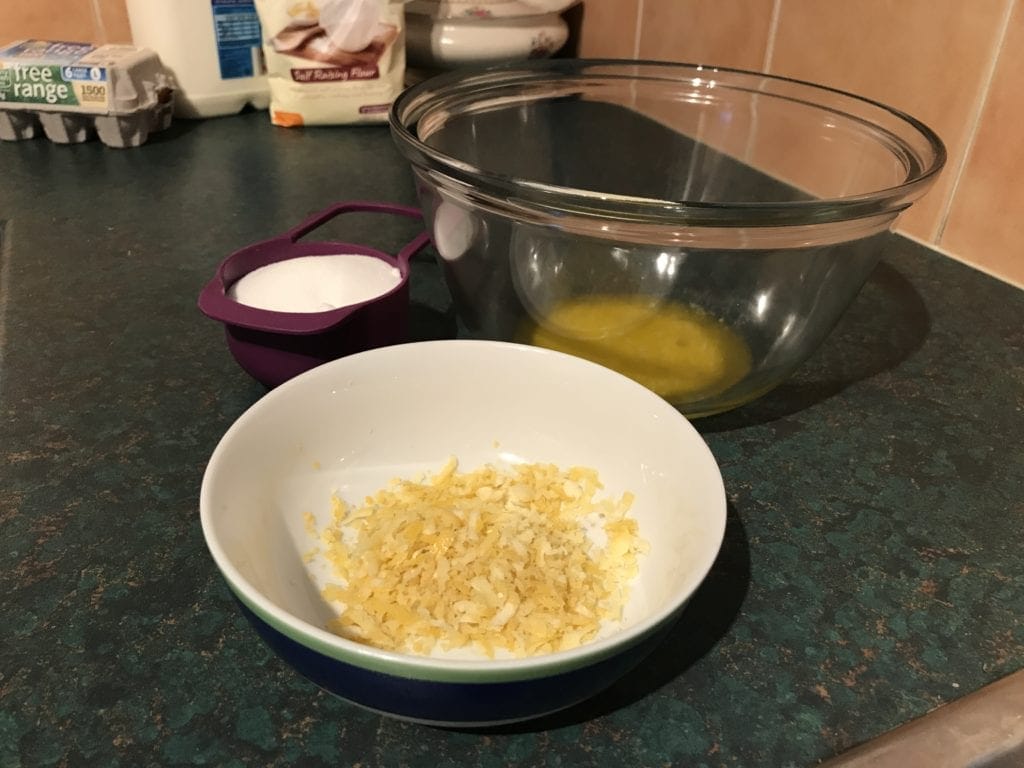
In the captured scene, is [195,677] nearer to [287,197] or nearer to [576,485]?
[576,485]

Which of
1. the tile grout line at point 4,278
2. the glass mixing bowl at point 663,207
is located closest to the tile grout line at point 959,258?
the glass mixing bowl at point 663,207

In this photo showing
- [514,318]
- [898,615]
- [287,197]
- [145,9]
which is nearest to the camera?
[898,615]

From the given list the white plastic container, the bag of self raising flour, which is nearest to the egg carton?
the white plastic container

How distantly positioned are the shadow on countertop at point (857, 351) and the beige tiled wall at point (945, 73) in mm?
83

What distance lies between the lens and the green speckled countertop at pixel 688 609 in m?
0.39

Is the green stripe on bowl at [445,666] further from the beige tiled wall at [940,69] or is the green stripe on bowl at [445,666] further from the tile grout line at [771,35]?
the tile grout line at [771,35]

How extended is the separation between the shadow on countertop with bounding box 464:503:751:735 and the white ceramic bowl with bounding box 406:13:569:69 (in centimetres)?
85

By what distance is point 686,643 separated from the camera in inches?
17.2

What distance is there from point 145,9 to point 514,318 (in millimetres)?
815

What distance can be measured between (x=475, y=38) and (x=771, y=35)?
1.36 ft

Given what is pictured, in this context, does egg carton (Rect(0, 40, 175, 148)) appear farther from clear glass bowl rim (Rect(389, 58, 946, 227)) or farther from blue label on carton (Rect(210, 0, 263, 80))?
clear glass bowl rim (Rect(389, 58, 946, 227))

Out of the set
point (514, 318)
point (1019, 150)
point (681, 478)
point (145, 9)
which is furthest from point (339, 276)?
point (145, 9)

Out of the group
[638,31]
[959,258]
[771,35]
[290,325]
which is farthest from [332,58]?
[959,258]

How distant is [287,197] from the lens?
958mm
